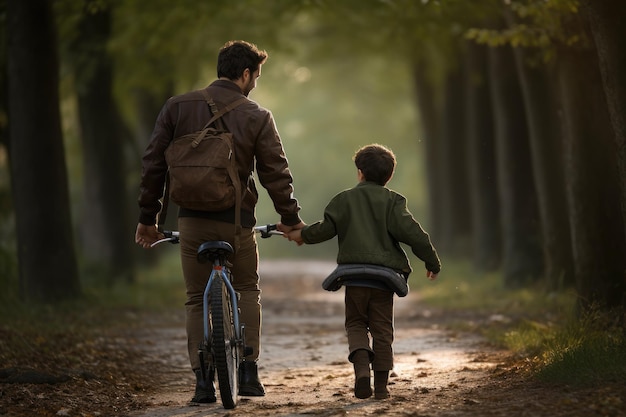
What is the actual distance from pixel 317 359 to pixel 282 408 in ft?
10.5

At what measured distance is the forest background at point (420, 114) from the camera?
34.1 feet

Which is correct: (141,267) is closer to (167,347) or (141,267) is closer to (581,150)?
(167,347)

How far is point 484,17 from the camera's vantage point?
16578mm

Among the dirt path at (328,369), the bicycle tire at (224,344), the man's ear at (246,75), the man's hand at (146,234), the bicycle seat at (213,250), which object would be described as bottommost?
the dirt path at (328,369)

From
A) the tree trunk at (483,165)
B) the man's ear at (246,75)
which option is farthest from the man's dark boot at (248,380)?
the tree trunk at (483,165)

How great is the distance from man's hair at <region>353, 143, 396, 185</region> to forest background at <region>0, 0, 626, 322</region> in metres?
1.76

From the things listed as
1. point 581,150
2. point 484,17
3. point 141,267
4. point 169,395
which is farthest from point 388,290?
point 141,267

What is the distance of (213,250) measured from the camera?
22.2 feet

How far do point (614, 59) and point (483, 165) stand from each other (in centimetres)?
1249

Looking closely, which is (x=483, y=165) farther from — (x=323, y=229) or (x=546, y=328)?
(x=323, y=229)

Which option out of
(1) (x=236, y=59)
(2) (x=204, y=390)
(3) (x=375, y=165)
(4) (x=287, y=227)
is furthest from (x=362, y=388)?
(1) (x=236, y=59)

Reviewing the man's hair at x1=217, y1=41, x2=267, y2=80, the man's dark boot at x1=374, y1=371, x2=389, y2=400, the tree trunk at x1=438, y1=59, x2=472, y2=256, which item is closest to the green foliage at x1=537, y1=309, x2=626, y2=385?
the man's dark boot at x1=374, y1=371, x2=389, y2=400

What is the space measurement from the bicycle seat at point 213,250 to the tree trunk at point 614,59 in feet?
9.47

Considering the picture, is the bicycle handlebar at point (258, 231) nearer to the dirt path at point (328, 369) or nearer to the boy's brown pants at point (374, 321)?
the boy's brown pants at point (374, 321)
